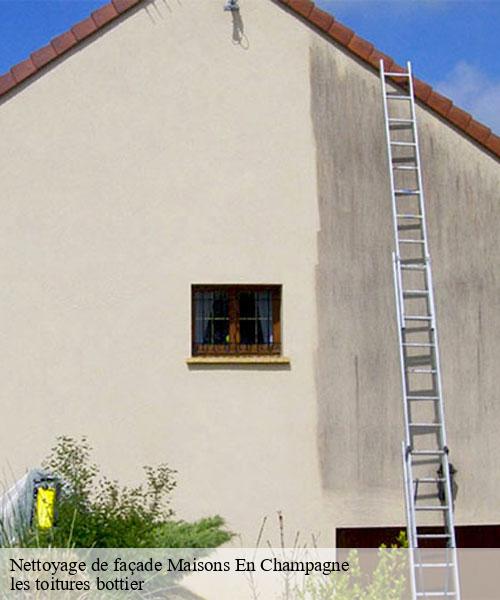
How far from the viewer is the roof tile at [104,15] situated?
37.8 ft

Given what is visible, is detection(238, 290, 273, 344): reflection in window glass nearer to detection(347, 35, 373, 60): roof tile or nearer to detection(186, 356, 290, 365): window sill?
detection(186, 356, 290, 365): window sill

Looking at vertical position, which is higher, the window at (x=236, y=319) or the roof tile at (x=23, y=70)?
the roof tile at (x=23, y=70)

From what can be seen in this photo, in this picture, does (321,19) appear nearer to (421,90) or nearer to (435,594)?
(421,90)

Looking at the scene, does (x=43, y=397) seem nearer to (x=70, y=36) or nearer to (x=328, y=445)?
(x=328, y=445)

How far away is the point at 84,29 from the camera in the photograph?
37.8ft

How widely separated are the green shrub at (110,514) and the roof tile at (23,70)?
361 centimetres

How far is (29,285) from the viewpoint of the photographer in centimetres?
1142

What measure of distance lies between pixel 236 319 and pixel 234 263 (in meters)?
0.59

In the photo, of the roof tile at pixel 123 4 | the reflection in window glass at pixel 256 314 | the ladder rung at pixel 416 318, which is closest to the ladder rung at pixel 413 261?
the ladder rung at pixel 416 318

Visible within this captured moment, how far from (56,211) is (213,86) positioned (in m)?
2.05

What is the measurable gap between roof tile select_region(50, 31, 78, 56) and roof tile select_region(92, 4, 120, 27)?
0.29 meters

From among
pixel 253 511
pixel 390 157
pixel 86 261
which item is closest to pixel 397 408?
pixel 253 511

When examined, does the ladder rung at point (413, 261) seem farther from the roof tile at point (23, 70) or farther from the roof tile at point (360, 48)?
the roof tile at point (23, 70)

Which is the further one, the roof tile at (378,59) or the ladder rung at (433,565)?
the roof tile at (378,59)
